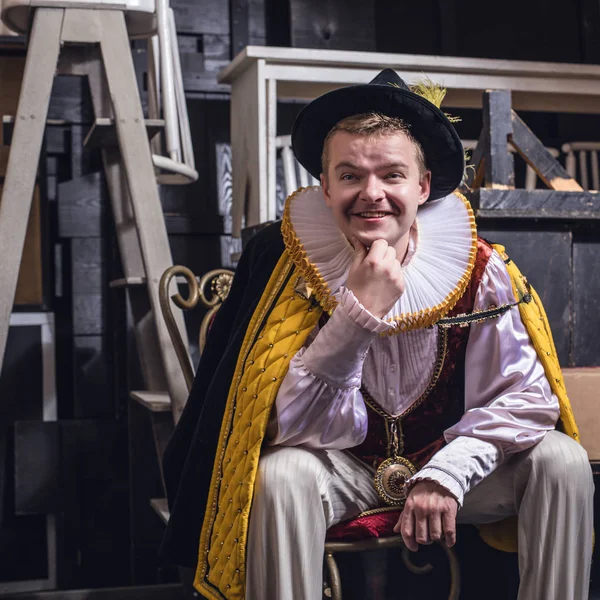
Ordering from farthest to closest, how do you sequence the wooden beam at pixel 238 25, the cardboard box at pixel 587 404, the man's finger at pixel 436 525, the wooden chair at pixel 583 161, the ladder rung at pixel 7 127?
1. the wooden chair at pixel 583 161
2. the wooden beam at pixel 238 25
3. the ladder rung at pixel 7 127
4. the cardboard box at pixel 587 404
5. the man's finger at pixel 436 525

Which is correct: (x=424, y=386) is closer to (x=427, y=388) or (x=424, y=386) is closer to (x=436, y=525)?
(x=427, y=388)

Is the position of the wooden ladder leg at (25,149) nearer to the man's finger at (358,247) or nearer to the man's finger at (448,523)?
the man's finger at (358,247)

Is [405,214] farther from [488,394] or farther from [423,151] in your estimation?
[488,394]

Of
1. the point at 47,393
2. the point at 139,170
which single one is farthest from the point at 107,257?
the point at 139,170

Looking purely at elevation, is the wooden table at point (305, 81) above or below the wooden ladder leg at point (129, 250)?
above

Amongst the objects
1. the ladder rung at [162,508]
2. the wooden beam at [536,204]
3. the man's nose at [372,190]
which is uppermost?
the wooden beam at [536,204]

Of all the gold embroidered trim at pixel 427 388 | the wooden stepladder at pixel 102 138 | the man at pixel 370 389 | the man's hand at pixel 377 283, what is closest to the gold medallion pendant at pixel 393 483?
the man at pixel 370 389

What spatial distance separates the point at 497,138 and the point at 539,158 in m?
0.17

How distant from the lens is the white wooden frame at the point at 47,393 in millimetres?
3148

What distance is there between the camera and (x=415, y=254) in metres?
1.70

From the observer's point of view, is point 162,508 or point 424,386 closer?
point 424,386

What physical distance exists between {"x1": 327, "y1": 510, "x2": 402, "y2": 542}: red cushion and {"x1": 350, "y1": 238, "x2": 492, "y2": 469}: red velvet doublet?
12 cm

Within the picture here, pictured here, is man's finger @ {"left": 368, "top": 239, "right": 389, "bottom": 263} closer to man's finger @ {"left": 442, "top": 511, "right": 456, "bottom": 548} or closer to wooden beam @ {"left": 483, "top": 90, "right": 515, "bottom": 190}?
man's finger @ {"left": 442, "top": 511, "right": 456, "bottom": 548}

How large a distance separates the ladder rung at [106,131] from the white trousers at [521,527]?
127cm
